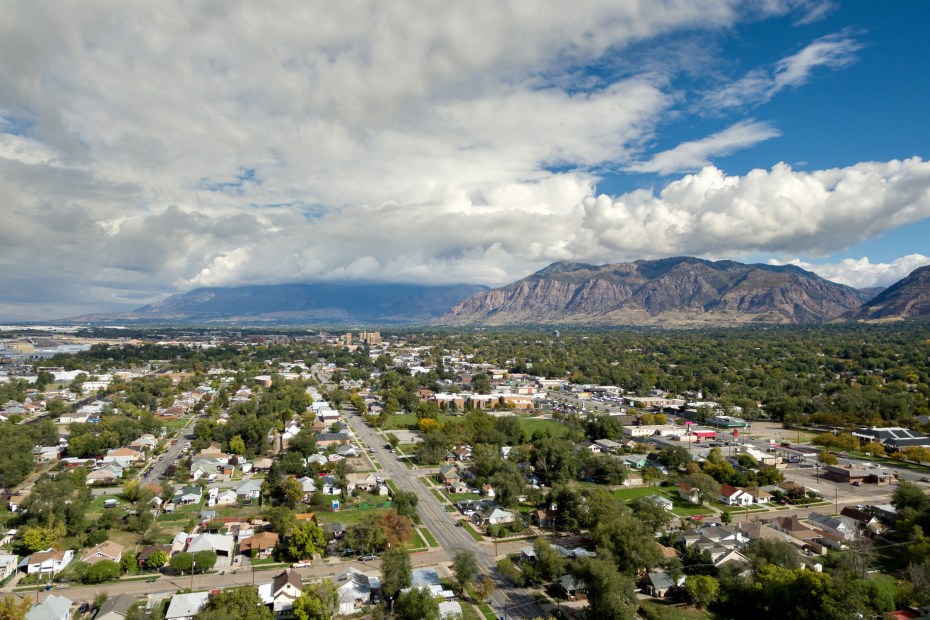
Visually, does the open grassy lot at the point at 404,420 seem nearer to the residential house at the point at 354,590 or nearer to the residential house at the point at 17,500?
the residential house at the point at 17,500

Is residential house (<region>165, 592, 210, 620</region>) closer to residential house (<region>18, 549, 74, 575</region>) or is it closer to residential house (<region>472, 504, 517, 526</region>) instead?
residential house (<region>18, 549, 74, 575</region>)

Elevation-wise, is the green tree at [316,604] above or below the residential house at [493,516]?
above

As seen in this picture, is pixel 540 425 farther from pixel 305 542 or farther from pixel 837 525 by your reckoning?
pixel 305 542

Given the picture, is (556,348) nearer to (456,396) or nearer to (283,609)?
(456,396)

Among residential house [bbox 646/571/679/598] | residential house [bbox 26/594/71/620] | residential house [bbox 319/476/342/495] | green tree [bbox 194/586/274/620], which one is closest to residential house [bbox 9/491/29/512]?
residential house [bbox 26/594/71/620]

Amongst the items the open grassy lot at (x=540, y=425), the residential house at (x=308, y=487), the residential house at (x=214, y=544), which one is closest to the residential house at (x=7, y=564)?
the residential house at (x=214, y=544)

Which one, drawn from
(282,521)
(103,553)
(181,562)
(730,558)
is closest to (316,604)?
(181,562)

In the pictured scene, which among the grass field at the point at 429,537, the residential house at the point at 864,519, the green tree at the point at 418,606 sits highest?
the green tree at the point at 418,606
